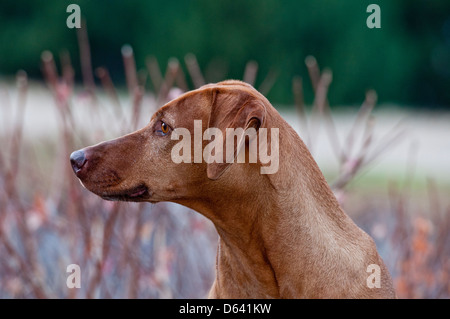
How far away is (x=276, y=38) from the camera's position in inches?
669

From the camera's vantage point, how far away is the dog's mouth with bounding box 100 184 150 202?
2693 millimetres

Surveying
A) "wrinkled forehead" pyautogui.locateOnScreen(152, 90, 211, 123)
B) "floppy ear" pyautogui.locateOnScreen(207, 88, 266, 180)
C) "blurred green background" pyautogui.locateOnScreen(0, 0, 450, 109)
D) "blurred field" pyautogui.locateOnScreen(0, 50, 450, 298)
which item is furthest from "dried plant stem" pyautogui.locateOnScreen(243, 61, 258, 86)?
"blurred green background" pyautogui.locateOnScreen(0, 0, 450, 109)

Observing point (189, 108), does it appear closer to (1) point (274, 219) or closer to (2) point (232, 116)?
(2) point (232, 116)

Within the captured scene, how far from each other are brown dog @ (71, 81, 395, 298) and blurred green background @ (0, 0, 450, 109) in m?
13.4

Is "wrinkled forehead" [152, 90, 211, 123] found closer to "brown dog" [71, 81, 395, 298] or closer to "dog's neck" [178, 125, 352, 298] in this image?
"brown dog" [71, 81, 395, 298]

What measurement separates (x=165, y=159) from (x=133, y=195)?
19cm

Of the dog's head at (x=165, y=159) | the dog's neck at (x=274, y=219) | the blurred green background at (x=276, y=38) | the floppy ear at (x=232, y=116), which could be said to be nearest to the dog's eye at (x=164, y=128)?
the dog's head at (x=165, y=159)

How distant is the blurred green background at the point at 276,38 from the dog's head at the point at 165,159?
13.4 metres

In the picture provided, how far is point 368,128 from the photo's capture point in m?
3.63

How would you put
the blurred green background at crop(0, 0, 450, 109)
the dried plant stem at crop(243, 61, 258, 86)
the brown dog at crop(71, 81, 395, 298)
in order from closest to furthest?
1. the brown dog at crop(71, 81, 395, 298)
2. the dried plant stem at crop(243, 61, 258, 86)
3. the blurred green background at crop(0, 0, 450, 109)

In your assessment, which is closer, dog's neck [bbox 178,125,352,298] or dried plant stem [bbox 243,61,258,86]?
dog's neck [bbox 178,125,352,298]

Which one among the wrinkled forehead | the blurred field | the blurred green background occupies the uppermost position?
the blurred green background

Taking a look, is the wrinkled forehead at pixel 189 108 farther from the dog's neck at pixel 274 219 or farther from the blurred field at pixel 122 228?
the blurred field at pixel 122 228
